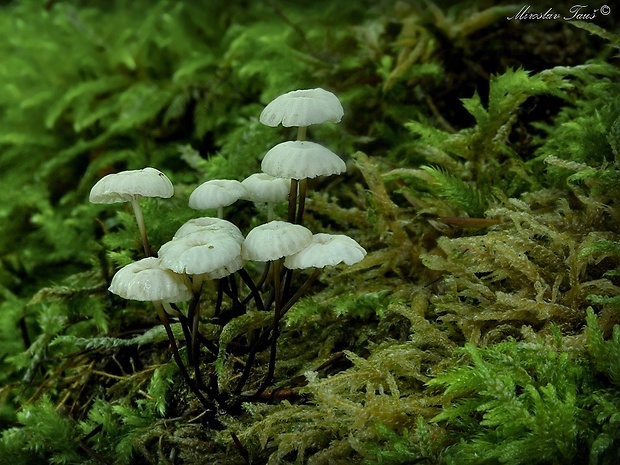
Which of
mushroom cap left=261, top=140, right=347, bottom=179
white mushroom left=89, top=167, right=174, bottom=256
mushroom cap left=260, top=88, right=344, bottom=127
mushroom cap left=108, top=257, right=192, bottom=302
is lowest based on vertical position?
mushroom cap left=108, top=257, right=192, bottom=302

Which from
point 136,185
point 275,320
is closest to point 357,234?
point 275,320

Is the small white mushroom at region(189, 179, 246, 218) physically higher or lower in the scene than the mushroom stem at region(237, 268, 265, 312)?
higher

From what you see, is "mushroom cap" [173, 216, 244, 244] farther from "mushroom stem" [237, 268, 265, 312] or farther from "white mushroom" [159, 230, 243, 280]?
"mushroom stem" [237, 268, 265, 312]

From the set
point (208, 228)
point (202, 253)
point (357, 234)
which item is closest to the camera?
point (202, 253)

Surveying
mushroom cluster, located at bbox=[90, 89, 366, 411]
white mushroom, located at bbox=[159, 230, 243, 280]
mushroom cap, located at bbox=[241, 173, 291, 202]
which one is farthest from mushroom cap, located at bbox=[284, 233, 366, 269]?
mushroom cap, located at bbox=[241, 173, 291, 202]

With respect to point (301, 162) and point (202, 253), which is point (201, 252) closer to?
point (202, 253)

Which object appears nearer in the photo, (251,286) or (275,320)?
(275,320)

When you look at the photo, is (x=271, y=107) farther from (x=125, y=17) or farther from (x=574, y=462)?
(x=125, y=17)

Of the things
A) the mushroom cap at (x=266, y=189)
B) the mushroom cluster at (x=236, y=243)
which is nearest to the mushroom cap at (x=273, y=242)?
the mushroom cluster at (x=236, y=243)

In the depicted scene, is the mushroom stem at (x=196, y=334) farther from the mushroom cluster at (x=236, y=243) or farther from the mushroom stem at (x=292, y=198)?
the mushroom stem at (x=292, y=198)
